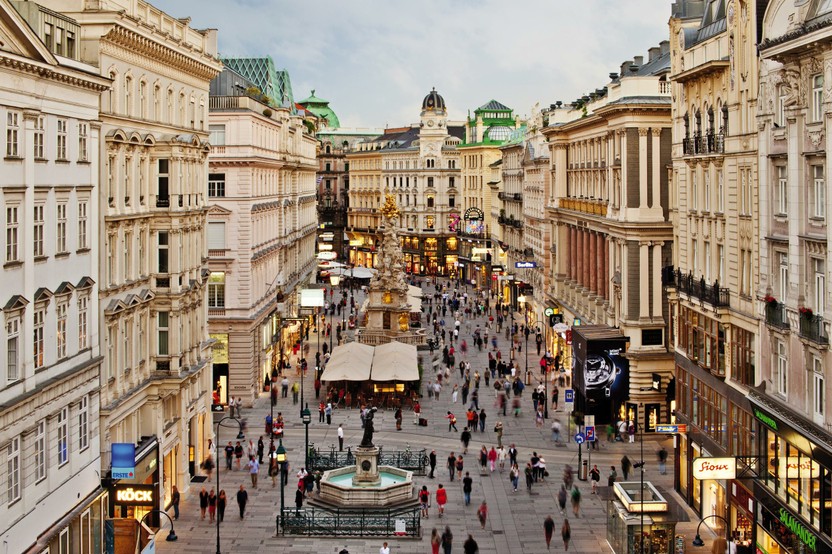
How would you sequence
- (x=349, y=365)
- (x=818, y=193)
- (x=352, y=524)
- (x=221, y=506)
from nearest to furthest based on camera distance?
(x=818, y=193), (x=221, y=506), (x=352, y=524), (x=349, y=365)

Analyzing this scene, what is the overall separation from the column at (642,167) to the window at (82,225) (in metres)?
33.0

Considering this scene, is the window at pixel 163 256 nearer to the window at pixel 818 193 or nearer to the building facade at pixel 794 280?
the building facade at pixel 794 280

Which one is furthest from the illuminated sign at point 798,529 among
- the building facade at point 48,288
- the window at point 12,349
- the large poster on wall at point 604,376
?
the large poster on wall at point 604,376

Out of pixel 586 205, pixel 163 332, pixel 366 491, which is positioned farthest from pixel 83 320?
pixel 586 205

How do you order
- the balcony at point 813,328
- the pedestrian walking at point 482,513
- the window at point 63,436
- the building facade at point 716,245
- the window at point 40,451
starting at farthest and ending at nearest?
the pedestrian walking at point 482,513 → the building facade at point 716,245 → the balcony at point 813,328 → the window at point 63,436 → the window at point 40,451

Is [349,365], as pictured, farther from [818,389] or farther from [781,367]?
[818,389]

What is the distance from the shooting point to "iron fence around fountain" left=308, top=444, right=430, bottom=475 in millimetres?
48281

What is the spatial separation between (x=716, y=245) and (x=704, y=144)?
402 centimetres

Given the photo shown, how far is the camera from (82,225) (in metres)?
31.9

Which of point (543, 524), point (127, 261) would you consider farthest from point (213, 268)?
point (543, 524)

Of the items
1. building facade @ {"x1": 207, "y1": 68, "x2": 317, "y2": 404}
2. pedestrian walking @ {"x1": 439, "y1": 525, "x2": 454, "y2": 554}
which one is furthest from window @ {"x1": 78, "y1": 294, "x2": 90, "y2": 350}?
building facade @ {"x1": 207, "y1": 68, "x2": 317, "y2": 404}

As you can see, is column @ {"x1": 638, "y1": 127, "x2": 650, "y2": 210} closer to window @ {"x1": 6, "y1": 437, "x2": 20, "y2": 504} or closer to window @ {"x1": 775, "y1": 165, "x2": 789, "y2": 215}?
window @ {"x1": 775, "y1": 165, "x2": 789, "y2": 215}

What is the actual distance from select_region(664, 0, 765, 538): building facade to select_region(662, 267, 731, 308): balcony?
1.9 inches

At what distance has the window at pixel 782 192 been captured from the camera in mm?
32666
